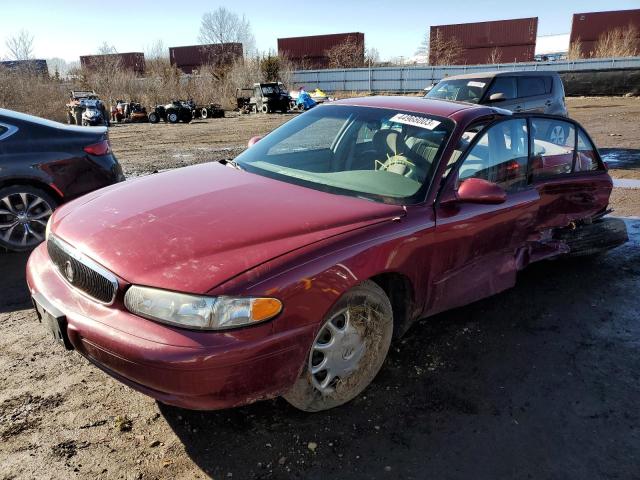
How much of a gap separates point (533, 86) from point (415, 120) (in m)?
7.97

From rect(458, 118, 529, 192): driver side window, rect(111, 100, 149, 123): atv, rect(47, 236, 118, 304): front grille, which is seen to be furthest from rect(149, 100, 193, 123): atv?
rect(47, 236, 118, 304): front grille

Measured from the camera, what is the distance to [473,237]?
3160mm

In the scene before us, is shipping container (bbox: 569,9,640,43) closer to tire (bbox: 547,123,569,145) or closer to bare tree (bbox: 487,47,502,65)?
bare tree (bbox: 487,47,502,65)

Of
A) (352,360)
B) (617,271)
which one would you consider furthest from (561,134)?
(352,360)

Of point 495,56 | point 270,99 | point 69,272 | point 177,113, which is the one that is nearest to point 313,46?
→ point 495,56

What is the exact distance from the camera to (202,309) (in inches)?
79.0

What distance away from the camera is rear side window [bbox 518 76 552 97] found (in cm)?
983

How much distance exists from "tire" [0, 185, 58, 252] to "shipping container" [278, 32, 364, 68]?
191 ft

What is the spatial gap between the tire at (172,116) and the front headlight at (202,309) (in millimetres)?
25363

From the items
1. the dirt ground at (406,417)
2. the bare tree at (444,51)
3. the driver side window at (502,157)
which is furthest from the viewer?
the bare tree at (444,51)

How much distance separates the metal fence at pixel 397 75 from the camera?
36.5 m

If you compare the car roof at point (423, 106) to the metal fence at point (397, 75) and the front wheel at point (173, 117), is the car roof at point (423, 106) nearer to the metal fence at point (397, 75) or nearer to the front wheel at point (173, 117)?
the front wheel at point (173, 117)

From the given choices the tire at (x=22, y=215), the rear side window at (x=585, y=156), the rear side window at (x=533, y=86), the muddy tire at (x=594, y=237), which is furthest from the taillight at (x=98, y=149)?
the rear side window at (x=533, y=86)

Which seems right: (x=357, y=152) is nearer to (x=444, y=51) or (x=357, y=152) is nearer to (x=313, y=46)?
(x=444, y=51)
